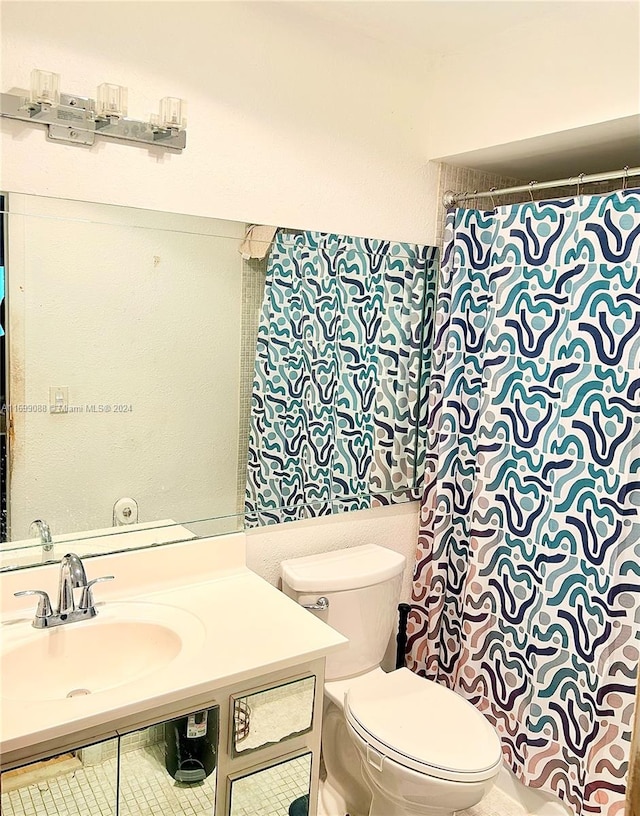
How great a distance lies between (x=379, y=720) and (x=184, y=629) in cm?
65

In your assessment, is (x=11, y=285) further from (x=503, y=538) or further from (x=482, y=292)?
(x=503, y=538)

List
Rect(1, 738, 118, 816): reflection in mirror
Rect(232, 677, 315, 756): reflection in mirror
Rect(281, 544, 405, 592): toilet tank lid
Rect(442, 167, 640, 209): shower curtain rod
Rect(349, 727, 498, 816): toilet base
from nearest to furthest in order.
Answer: Rect(1, 738, 118, 816): reflection in mirror → Rect(232, 677, 315, 756): reflection in mirror → Rect(349, 727, 498, 816): toilet base → Rect(442, 167, 640, 209): shower curtain rod → Rect(281, 544, 405, 592): toilet tank lid

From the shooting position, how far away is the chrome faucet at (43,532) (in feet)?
5.54

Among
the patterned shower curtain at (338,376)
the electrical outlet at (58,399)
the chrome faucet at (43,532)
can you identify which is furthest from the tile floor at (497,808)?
the electrical outlet at (58,399)

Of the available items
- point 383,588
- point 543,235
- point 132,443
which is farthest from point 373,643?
point 543,235

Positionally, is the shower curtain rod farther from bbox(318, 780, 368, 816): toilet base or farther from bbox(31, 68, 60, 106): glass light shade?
bbox(318, 780, 368, 816): toilet base

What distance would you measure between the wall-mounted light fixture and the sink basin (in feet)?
3.83

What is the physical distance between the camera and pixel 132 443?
5.97 ft

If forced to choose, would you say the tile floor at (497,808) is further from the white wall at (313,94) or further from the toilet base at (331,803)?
the white wall at (313,94)

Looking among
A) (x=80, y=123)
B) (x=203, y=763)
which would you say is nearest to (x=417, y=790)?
(x=203, y=763)

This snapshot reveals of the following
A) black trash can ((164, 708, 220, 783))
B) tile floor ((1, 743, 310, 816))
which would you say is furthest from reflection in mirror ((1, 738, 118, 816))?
black trash can ((164, 708, 220, 783))

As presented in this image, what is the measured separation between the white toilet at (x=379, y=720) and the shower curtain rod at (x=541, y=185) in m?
1.24

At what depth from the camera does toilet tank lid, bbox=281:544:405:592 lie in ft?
6.72

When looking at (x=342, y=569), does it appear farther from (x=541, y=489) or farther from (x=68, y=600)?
(x=68, y=600)
